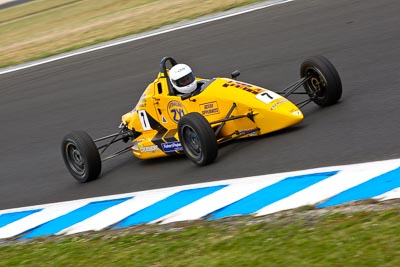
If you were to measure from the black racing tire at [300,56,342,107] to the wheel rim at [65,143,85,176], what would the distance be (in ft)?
8.62

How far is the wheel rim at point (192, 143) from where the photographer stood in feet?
28.0

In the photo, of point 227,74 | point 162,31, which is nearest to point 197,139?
point 227,74

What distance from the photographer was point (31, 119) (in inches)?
512

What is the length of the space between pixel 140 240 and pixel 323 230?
158 cm

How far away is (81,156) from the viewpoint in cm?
920

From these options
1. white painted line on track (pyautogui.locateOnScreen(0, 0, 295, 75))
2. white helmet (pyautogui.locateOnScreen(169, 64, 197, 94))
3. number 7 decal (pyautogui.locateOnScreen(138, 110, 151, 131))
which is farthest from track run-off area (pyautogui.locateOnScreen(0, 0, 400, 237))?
white helmet (pyautogui.locateOnScreen(169, 64, 197, 94))

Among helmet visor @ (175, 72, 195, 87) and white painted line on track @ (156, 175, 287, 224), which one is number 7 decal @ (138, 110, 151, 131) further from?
white painted line on track @ (156, 175, 287, 224)

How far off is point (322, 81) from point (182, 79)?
1.50 meters

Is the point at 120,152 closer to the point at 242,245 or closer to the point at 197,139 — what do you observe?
the point at 197,139

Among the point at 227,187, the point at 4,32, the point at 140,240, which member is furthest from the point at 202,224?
the point at 4,32

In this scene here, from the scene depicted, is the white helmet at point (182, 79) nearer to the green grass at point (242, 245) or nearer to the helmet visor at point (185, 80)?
the helmet visor at point (185, 80)

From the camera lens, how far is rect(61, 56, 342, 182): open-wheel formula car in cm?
862

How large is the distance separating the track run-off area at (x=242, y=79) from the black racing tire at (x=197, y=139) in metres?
0.15

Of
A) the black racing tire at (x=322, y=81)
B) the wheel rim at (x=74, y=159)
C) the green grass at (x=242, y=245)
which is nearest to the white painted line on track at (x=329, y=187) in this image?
the green grass at (x=242, y=245)
